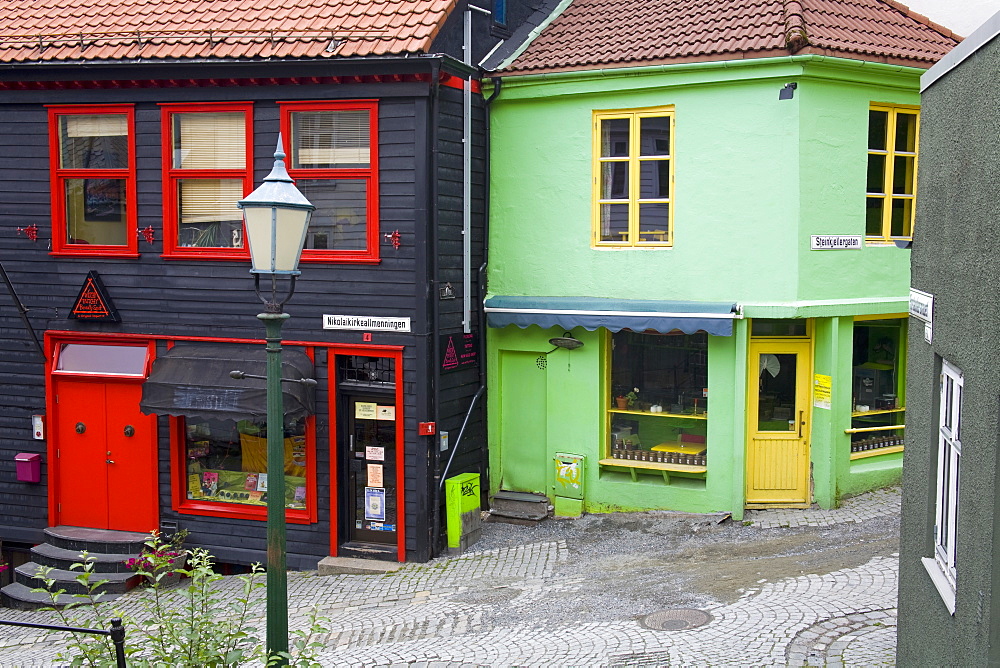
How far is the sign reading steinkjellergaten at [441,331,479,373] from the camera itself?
13078mm

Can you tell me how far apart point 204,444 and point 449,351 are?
3592 millimetres

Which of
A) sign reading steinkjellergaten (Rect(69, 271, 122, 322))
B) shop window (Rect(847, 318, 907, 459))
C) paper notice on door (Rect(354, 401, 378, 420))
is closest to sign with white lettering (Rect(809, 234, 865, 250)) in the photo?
shop window (Rect(847, 318, 907, 459))

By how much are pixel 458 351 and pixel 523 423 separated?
5.32 feet

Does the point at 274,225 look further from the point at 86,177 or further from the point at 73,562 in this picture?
the point at 86,177

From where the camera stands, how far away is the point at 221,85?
13.2 meters

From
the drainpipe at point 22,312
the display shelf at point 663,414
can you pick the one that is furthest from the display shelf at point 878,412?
the drainpipe at point 22,312

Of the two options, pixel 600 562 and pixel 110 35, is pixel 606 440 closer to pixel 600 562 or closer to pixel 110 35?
pixel 600 562

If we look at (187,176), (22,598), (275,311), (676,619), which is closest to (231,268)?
(187,176)

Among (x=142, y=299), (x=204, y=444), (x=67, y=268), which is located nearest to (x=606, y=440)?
(x=204, y=444)

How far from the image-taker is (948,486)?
22.3ft

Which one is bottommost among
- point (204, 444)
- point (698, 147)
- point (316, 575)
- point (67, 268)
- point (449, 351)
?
point (316, 575)

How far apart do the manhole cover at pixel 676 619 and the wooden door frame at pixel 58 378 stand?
24.0ft

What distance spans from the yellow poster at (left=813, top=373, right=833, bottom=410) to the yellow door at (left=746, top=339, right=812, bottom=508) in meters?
0.11

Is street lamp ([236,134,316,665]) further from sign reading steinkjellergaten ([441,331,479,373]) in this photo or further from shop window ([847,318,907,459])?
shop window ([847,318,907,459])
